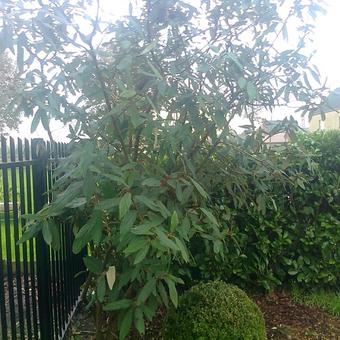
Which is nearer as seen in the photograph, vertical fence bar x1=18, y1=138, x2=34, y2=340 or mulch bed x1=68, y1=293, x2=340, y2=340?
vertical fence bar x1=18, y1=138, x2=34, y2=340

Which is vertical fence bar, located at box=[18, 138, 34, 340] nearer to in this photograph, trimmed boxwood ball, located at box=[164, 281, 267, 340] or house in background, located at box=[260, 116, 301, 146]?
trimmed boxwood ball, located at box=[164, 281, 267, 340]

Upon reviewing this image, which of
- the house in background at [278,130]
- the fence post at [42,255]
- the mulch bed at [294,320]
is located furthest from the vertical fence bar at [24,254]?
the mulch bed at [294,320]

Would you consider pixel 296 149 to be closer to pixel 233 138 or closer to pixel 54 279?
pixel 233 138

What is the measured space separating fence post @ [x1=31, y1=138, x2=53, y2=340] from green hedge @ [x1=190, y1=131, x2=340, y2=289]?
5.49 ft

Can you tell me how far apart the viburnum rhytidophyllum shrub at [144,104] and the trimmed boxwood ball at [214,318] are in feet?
1.73

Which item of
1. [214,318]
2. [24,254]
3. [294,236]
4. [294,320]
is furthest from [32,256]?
[294,236]

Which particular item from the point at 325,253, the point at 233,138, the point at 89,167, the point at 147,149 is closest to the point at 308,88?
the point at 233,138

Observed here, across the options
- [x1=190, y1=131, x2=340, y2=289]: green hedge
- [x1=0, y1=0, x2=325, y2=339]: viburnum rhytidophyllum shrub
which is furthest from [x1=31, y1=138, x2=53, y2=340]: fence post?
[x1=190, y1=131, x2=340, y2=289]: green hedge

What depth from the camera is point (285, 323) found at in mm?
3662

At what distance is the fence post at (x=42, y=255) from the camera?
2.64m

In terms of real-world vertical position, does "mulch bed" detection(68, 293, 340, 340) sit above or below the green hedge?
below

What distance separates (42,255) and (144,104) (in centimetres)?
141

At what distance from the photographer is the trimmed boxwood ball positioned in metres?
2.57

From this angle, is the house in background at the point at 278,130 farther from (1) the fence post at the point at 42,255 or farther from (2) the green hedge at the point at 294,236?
(1) the fence post at the point at 42,255
